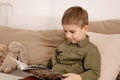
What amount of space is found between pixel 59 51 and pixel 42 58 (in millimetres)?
274

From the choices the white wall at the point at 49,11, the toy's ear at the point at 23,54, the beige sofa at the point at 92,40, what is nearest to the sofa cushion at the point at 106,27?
the beige sofa at the point at 92,40

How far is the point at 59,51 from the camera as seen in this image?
5.29ft

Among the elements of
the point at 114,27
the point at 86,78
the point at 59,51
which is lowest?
the point at 86,78

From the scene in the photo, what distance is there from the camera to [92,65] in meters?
1.38

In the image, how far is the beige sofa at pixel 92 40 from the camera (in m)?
1.46

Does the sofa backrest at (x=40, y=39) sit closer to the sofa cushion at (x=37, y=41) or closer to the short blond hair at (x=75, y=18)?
the sofa cushion at (x=37, y=41)

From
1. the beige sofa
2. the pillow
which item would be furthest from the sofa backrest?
the pillow

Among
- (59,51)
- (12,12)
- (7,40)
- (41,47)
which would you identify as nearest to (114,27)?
(59,51)

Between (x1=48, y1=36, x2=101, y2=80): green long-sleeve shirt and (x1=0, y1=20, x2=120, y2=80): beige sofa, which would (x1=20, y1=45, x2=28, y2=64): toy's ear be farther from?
(x1=48, y1=36, x2=101, y2=80): green long-sleeve shirt

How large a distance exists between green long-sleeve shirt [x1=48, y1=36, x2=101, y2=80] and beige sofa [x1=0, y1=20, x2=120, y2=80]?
8 cm

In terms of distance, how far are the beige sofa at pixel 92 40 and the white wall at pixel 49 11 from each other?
0.66 ft

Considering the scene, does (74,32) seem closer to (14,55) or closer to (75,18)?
(75,18)

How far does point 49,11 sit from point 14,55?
0.54 m

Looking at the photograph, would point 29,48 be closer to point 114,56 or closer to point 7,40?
point 7,40
